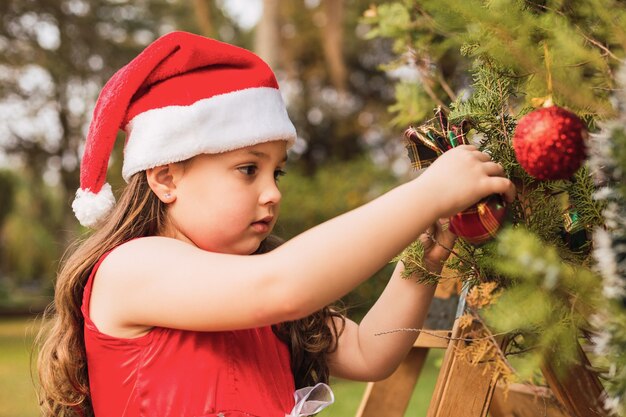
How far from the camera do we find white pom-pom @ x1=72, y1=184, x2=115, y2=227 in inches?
67.6

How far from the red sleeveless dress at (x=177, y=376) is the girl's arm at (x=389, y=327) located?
0.78 feet

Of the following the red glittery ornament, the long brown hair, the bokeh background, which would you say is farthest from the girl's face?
the bokeh background

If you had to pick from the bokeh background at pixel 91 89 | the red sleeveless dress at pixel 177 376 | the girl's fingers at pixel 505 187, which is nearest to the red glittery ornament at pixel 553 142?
the girl's fingers at pixel 505 187

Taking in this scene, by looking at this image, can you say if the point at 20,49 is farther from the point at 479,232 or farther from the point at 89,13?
the point at 479,232

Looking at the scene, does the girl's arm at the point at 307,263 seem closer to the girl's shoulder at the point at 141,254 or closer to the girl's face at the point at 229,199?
the girl's shoulder at the point at 141,254

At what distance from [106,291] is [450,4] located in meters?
0.93

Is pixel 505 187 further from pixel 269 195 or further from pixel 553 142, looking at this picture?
pixel 269 195

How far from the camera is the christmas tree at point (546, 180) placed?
915 mm

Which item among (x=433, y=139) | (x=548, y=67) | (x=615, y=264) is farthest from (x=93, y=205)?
(x=615, y=264)

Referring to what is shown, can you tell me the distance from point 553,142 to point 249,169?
73 cm

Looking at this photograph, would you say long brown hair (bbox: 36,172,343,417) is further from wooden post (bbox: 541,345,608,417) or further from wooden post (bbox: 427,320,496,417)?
wooden post (bbox: 541,345,608,417)

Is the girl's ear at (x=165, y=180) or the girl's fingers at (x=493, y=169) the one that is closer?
the girl's fingers at (x=493, y=169)

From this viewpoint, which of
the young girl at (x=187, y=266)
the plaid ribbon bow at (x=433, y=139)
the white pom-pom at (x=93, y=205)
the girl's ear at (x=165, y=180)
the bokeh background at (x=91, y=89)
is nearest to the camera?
the plaid ribbon bow at (x=433, y=139)

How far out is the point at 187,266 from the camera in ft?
4.42
